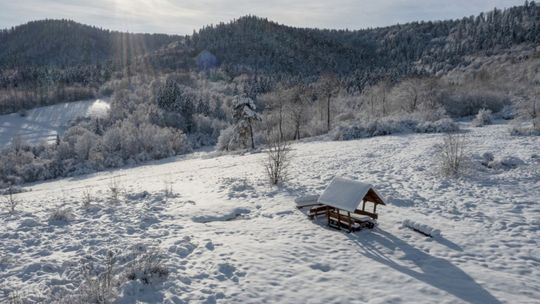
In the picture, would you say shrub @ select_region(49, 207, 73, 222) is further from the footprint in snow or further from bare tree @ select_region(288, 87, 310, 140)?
bare tree @ select_region(288, 87, 310, 140)

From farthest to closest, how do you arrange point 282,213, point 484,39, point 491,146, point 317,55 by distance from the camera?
point 317,55
point 484,39
point 491,146
point 282,213

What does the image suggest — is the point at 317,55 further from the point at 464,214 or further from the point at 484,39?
the point at 464,214

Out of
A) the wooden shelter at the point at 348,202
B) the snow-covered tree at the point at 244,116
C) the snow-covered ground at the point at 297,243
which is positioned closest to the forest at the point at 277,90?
the snow-covered tree at the point at 244,116

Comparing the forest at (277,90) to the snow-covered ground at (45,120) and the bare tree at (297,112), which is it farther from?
the snow-covered ground at (45,120)

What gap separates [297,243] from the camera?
39.0 feet

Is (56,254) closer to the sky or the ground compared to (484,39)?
closer to the ground

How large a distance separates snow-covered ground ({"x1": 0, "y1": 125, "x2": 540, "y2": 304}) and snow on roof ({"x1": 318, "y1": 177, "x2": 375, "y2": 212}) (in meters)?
0.91

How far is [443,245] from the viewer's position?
11.3m

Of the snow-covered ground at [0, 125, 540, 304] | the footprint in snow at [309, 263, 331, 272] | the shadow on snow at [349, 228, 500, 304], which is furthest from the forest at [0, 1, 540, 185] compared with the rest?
the footprint in snow at [309, 263, 331, 272]

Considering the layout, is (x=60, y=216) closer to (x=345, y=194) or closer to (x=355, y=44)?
(x=345, y=194)

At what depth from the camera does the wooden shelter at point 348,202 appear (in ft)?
41.7

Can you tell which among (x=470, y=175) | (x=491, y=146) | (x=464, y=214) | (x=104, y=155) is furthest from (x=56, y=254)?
(x=104, y=155)

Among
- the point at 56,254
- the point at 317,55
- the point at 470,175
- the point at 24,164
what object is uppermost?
the point at 317,55

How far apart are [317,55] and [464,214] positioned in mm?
161540
